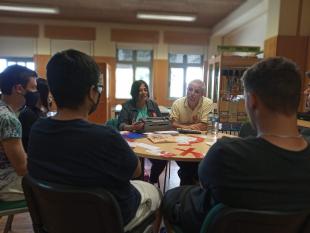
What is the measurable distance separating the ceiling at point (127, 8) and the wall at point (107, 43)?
0.73ft

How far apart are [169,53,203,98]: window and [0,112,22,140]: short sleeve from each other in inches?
234

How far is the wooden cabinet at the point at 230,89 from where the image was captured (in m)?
3.91

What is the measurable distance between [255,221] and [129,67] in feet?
21.5

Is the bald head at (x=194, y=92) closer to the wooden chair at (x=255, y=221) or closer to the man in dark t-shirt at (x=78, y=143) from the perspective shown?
the man in dark t-shirt at (x=78, y=143)

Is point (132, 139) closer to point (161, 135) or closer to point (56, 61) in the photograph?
point (161, 135)

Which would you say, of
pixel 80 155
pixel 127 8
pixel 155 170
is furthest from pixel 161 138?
pixel 127 8

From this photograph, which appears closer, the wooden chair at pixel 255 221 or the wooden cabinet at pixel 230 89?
the wooden chair at pixel 255 221

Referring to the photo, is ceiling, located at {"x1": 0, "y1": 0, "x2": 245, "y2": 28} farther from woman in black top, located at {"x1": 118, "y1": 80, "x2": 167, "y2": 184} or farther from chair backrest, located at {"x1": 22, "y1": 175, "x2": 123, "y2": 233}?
chair backrest, located at {"x1": 22, "y1": 175, "x2": 123, "y2": 233}

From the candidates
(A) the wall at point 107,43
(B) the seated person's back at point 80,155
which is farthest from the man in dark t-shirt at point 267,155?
(A) the wall at point 107,43

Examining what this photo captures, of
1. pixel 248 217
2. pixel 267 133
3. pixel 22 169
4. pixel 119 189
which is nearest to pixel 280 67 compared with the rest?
pixel 267 133

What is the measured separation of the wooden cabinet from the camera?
3.91 meters

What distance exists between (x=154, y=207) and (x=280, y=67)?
0.88m

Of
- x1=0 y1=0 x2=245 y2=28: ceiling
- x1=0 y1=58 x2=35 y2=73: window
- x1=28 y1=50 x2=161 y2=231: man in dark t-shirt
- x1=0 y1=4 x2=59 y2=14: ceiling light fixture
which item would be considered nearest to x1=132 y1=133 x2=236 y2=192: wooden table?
x1=28 y1=50 x2=161 y2=231: man in dark t-shirt

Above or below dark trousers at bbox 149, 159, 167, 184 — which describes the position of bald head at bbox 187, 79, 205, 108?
above
